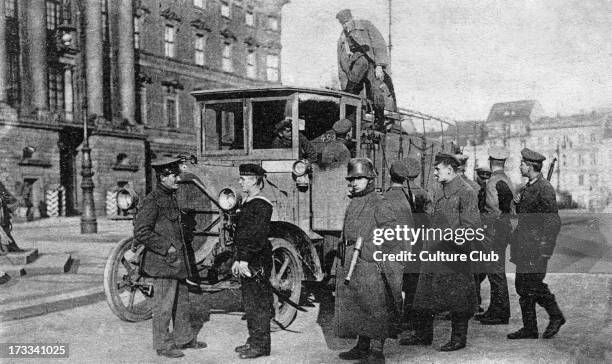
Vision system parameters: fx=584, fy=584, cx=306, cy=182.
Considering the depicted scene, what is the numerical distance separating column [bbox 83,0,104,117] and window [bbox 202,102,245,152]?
66.5ft

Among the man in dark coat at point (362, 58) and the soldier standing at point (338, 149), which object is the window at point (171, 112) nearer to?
the man in dark coat at point (362, 58)

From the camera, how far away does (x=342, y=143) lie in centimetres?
645

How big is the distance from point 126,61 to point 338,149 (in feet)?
75.4

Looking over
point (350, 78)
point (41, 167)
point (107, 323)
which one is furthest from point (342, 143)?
point (41, 167)

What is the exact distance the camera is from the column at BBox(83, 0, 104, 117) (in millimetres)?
25344

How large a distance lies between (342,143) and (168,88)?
2516 centimetres

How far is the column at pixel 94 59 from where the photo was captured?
25.3 metres

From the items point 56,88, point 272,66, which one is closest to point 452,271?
point 56,88

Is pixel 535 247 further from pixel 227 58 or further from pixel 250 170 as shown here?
pixel 227 58

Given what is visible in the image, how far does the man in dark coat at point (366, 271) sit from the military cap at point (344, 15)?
12.1 ft

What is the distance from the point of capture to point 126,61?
26953mm

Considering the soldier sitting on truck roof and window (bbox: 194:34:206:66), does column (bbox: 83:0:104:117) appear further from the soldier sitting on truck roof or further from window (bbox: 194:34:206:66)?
the soldier sitting on truck roof

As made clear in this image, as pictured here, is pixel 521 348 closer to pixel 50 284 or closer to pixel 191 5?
pixel 50 284

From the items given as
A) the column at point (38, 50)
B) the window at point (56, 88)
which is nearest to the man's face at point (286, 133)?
the column at point (38, 50)
